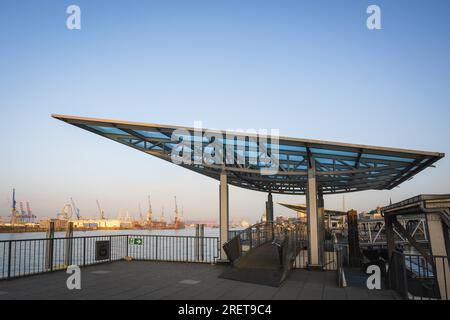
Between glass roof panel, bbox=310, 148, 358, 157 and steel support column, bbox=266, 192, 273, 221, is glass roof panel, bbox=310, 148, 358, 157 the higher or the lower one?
the higher one

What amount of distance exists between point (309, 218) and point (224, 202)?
3592 mm

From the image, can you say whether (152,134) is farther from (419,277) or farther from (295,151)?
(419,277)

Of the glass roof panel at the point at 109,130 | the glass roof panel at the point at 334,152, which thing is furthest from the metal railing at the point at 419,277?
the glass roof panel at the point at 109,130

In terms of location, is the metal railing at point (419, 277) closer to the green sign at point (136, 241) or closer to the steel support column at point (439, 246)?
the steel support column at point (439, 246)

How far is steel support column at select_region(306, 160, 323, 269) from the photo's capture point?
13266 mm

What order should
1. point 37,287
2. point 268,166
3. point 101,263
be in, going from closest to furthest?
point 37,287
point 101,263
point 268,166

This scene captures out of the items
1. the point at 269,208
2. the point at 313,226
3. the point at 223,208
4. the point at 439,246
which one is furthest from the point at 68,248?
the point at 269,208

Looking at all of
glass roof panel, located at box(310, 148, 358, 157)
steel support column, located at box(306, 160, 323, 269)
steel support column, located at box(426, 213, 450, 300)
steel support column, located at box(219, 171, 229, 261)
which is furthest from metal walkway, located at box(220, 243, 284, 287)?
steel support column, located at box(426, 213, 450, 300)

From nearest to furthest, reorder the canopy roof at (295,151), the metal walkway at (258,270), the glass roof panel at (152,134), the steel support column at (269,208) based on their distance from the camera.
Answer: the metal walkway at (258,270), the canopy roof at (295,151), the glass roof panel at (152,134), the steel support column at (269,208)

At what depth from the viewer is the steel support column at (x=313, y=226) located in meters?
13.3

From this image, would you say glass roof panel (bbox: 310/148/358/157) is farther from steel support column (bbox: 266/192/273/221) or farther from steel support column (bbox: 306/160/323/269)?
steel support column (bbox: 266/192/273/221)
